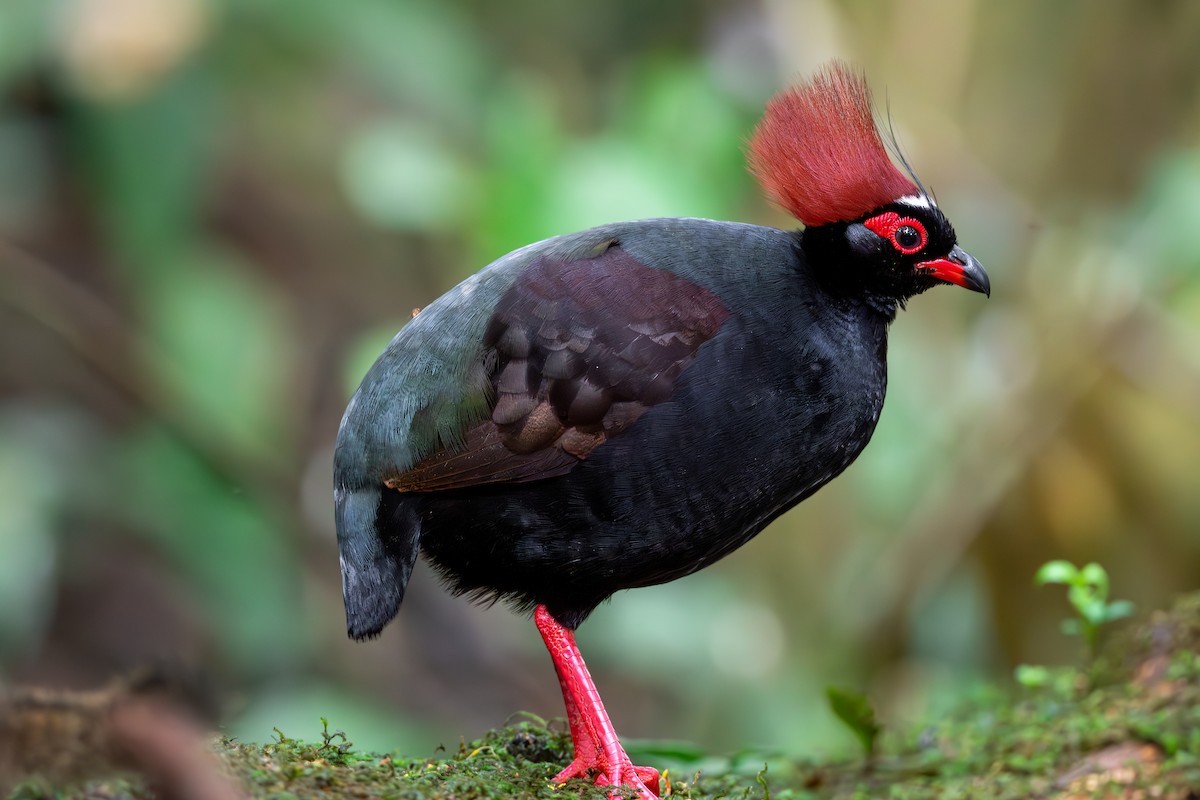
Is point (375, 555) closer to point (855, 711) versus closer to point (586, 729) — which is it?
point (586, 729)

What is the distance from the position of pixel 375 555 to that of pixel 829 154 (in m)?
1.73

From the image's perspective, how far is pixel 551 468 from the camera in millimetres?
3342

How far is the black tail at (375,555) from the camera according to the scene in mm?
3418

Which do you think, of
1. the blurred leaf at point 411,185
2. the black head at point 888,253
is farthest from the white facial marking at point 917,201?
the blurred leaf at point 411,185

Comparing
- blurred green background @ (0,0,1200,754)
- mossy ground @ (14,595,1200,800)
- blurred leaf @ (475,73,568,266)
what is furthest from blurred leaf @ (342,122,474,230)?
mossy ground @ (14,595,1200,800)

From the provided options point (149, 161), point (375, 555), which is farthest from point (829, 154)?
point (149, 161)

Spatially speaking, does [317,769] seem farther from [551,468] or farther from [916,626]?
[916,626]

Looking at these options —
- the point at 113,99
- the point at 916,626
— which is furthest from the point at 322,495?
the point at 916,626

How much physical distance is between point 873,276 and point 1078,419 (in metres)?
3.98

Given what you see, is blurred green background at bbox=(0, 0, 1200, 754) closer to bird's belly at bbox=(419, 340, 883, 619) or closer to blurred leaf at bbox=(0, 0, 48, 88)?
blurred leaf at bbox=(0, 0, 48, 88)

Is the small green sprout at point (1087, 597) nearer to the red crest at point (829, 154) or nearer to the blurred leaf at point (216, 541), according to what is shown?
the red crest at point (829, 154)

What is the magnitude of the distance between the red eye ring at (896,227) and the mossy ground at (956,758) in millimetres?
1552

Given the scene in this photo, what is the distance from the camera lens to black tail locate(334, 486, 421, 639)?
11.2 feet

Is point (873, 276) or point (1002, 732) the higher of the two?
point (873, 276)
